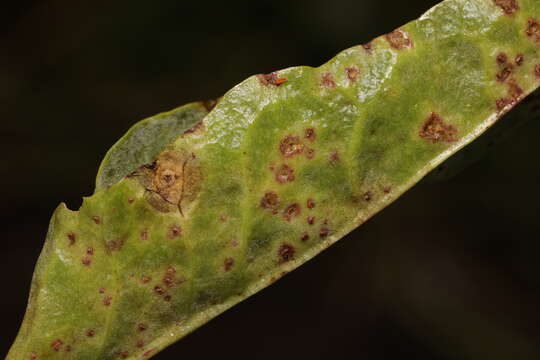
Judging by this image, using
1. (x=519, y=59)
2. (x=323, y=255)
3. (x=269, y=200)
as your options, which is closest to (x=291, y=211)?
(x=269, y=200)

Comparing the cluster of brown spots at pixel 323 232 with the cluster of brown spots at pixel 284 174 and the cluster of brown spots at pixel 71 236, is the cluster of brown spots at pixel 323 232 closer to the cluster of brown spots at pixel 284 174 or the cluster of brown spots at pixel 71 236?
the cluster of brown spots at pixel 284 174

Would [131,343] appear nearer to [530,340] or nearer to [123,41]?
[123,41]

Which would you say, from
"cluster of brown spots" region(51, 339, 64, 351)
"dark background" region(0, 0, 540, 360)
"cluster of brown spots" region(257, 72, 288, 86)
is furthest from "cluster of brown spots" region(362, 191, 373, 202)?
"dark background" region(0, 0, 540, 360)

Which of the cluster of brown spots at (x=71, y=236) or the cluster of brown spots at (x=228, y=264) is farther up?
the cluster of brown spots at (x=71, y=236)

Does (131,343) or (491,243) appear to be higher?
(131,343)

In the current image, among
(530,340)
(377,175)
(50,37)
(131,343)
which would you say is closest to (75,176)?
(50,37)

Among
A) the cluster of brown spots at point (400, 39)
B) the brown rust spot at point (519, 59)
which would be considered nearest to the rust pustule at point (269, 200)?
the cluster of brown spots at point (400, 39)
